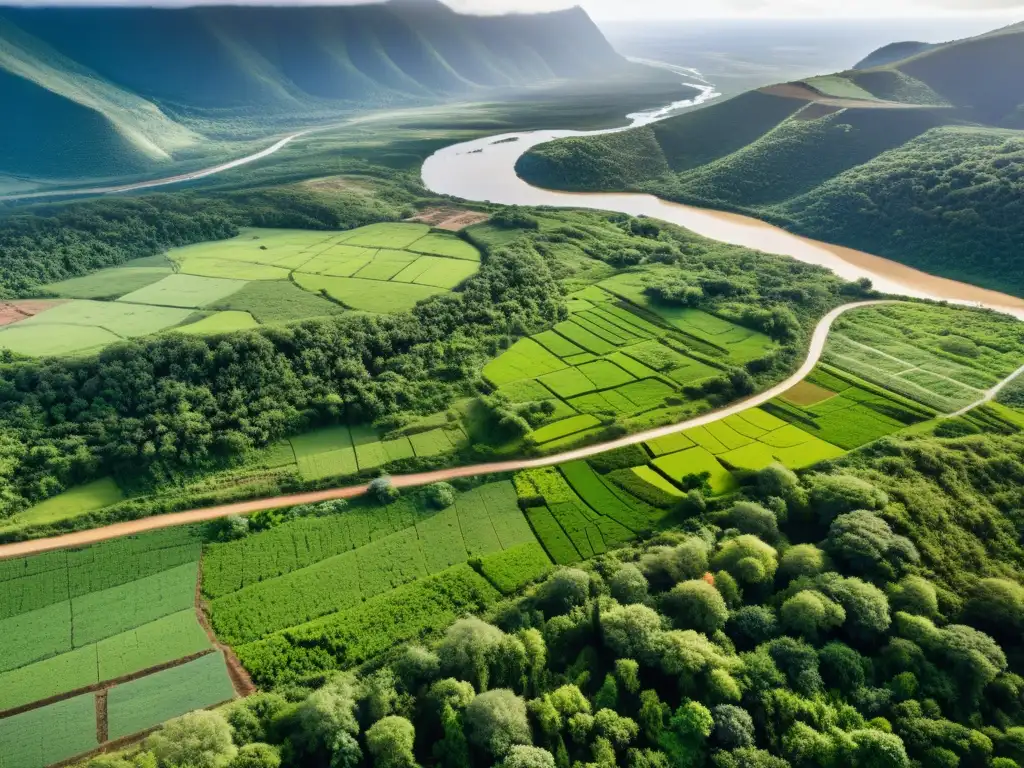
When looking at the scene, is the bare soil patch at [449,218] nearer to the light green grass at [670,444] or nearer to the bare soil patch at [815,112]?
the light green grass at [670,444]

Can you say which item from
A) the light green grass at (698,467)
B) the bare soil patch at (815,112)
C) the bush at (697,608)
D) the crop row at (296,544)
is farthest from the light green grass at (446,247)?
the bare soil patch at (815,112)

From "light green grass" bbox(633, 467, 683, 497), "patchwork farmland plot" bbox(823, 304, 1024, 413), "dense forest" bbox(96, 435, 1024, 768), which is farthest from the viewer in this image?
"patchwork farmland plot" bbox(823, 304, 1024, 413)

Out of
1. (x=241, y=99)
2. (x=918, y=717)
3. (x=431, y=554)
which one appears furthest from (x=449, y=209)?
(x=241, y=99)

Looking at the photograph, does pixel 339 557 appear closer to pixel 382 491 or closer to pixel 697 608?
pixel 382 491

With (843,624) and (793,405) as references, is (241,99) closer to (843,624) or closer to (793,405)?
(793,405)

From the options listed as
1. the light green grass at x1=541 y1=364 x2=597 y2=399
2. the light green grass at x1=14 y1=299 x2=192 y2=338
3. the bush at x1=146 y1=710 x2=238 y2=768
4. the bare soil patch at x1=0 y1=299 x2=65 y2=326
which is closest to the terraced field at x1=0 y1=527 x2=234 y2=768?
the bush at x1=146 y1=710 x2=238 y2=768

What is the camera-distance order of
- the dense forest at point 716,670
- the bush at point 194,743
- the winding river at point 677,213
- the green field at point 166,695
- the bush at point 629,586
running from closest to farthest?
the bush at point 194,743 → the dense forest at point 716,670 → the green field at point 166,695 → the bush at point 629,586 → the winding river at point 677,213

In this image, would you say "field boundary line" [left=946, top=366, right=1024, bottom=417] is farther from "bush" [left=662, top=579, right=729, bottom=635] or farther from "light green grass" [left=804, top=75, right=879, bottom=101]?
"light green grass" [left=804, top=75, right=879, bottom=101]
